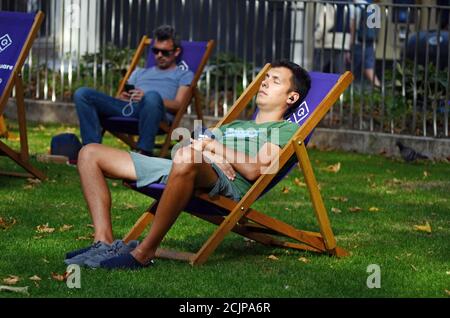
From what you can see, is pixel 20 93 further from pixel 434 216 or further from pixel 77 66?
pixel 77 66

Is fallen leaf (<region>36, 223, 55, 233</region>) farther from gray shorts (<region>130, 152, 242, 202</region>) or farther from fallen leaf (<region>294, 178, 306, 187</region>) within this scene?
fallen leaf (<region>294, 178, 306, 187</region>)

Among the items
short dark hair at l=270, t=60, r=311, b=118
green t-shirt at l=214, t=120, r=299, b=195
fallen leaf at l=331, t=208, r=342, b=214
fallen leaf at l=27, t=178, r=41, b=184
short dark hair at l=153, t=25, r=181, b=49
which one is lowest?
fallen leaf at l=27, t=178, r=41, b=184

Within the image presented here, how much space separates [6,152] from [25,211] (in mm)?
A: 1274

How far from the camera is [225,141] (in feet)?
26.0

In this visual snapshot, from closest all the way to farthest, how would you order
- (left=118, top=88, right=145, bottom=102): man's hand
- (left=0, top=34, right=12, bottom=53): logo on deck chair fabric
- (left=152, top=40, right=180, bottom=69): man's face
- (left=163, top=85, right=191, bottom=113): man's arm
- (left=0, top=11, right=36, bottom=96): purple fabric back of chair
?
(left=0, top=11, right=36, bottom=96): purple fabric back of chair → (left=0, top=34, right=12, bottom=53): logo on deck chair fabric → (left=118, top=88, right=145, bottom=102): man's hand → (left=163, top=85, right=191, bottom=113): man's arm → (left=152, top=40, right=180, bottom=69): man's face

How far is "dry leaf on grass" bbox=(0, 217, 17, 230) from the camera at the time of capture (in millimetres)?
8547

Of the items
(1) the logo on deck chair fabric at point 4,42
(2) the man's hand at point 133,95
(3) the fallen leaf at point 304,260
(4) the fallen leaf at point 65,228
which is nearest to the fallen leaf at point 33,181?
(1) the logo on deck chair fabric at point 4,42

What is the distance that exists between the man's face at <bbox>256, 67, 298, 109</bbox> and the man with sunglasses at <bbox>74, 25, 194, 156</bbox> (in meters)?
3.77

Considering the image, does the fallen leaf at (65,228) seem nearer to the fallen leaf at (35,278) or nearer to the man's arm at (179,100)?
the fallen leaf at (35,278)

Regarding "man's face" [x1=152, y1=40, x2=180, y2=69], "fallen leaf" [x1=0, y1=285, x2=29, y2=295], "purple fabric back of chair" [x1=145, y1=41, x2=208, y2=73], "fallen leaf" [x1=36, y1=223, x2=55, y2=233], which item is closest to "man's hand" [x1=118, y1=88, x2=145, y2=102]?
"man's face" [x1=152, y1=40, x2=180, y2=69]

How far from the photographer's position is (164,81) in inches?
492

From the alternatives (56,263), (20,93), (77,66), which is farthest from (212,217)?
(77,66)

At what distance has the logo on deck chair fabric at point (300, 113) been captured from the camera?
8195 millimetres

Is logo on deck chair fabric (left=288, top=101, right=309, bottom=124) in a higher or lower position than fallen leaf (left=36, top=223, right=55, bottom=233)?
higher
